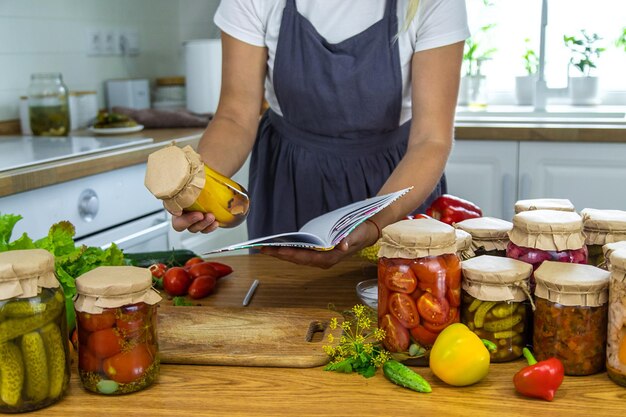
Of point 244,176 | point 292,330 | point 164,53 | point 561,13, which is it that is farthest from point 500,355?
point 164,53

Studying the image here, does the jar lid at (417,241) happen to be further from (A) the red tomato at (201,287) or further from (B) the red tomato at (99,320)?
(A) the red tomato at (201,287)

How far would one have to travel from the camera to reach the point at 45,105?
273 cm

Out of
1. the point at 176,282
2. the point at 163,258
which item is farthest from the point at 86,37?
the point at 176,282

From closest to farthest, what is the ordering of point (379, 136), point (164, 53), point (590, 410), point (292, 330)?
point (590, 410), point (292, 330), point (379, 136), point (164, 53)

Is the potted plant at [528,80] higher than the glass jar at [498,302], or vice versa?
the potted plant at [528,80]

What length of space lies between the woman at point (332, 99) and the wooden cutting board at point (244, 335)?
39 cm

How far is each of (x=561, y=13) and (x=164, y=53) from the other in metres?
1.76

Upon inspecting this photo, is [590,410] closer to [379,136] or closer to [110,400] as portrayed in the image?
[110,400]

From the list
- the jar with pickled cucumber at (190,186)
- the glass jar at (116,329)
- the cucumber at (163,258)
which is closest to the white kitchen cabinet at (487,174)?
the cucumber at (163,258)

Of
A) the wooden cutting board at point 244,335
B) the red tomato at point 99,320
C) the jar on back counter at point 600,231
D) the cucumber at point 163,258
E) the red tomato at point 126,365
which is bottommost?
the wooden cutting board at point 244,335

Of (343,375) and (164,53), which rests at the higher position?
(164,53)

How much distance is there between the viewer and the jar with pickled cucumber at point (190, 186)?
1030 millimetres

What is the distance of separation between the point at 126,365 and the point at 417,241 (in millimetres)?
368

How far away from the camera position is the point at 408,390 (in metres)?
0.93
